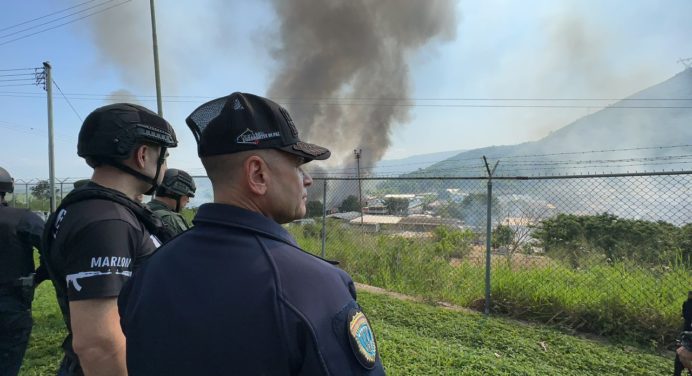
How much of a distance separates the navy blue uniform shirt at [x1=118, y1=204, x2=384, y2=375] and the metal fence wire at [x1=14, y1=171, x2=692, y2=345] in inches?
185

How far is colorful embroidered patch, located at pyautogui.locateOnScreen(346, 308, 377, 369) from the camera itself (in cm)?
76

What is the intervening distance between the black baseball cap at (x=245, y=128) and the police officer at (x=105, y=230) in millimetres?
672

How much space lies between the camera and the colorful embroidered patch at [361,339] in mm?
759

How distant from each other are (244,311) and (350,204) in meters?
→ 8.13

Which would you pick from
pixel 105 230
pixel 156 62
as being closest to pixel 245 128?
pixel 105 230

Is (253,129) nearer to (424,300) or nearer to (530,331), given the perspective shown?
(530,331)

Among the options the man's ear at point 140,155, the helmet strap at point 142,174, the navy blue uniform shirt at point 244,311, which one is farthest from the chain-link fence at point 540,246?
the navy blue uniform shirt at point 244,311

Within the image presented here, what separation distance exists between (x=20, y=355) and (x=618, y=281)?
5.98 meters

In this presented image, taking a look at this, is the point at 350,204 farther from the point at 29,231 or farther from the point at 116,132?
the point at 116,132

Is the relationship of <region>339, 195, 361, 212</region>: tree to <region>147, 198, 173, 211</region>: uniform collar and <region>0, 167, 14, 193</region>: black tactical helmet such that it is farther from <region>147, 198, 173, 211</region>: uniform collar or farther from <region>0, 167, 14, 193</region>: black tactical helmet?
<region>0, 167, 14, 193</region>: black tactical helmet

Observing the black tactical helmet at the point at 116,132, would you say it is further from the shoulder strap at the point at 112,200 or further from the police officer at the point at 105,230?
the shoulder strap at the point at 112,200

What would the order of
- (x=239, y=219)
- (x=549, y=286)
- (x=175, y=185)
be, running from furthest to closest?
(x=549, y=286), (x=175, y=185), (x=239, y=219)

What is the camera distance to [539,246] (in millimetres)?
6121

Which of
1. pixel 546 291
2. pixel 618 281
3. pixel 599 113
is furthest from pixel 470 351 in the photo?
pixel 599 113
